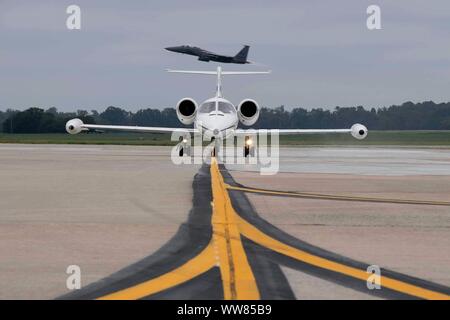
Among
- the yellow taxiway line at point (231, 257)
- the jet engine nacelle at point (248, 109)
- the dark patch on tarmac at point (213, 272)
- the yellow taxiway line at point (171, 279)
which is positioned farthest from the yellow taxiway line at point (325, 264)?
the jet engine nacelle at point (248, 109)

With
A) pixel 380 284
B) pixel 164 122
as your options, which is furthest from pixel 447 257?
pixel 164 122

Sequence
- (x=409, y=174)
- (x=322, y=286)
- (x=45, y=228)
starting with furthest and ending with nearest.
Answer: (x=409, y=174)
(x=45, y=228)
(x=322, y=286)

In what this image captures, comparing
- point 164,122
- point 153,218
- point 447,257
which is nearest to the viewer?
point 447,257

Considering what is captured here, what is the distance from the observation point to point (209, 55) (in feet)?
379

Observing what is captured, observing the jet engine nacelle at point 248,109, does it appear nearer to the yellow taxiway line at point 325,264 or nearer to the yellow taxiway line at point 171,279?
the yellow taxiway line at point 325,264

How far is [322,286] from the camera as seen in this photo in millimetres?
6426

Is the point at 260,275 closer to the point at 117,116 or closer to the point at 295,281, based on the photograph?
the point at 295,281

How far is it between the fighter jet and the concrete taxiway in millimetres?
99136

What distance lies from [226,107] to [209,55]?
265 feet

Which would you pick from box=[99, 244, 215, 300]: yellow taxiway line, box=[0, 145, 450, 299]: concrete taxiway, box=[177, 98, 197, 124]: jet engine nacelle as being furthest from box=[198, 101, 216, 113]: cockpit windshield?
box=[99, 244, 215, 300]: yellow taxiway line

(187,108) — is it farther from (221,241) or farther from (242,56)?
(242,56)

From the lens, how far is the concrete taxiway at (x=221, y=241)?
21.0 feet

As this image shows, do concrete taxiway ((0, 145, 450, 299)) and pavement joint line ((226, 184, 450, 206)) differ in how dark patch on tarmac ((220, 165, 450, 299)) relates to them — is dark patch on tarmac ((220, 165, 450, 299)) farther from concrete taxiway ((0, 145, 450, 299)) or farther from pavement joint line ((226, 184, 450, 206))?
pavement joint line ((226, 184, 450, 206))
